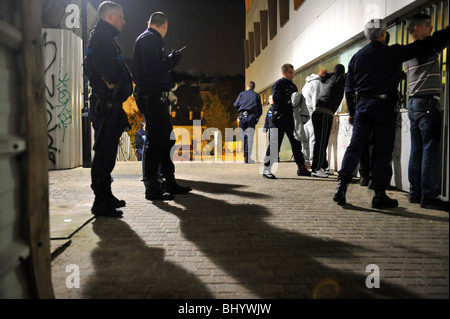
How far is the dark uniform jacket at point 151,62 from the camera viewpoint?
5238 mm

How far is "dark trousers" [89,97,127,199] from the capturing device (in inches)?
175

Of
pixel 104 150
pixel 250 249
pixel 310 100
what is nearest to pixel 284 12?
pixel 310 100

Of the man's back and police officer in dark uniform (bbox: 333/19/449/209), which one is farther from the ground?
the man's back

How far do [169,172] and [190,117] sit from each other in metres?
65.2

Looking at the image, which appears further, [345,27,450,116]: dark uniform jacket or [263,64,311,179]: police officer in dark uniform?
[263,64,311,179]: police officer in dark uniform

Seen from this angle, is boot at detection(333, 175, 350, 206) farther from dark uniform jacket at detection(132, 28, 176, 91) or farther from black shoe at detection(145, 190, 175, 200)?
dark uniform jacket at detection(132, 28, 176, 91)

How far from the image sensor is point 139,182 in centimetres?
733

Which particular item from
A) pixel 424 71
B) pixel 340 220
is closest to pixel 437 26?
pixel 424 71

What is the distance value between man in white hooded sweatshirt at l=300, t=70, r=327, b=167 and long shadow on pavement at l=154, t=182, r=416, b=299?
4662mm

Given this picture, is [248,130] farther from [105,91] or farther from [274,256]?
[274,256]

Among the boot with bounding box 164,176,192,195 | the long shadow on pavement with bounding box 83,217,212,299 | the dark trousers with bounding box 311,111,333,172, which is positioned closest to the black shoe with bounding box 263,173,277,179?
the dark trousers with bounding box 311,111,333,172

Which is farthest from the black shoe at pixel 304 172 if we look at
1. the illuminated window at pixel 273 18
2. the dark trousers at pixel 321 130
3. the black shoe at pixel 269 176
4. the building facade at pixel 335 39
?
the illuminated window at pixel 273 18

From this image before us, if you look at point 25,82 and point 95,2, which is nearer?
point 25,82
